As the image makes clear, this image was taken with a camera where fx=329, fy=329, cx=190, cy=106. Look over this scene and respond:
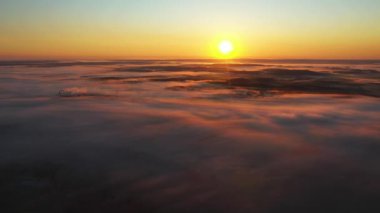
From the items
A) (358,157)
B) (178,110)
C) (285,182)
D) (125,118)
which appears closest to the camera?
(285,182)

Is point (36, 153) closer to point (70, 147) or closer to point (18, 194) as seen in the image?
point (70, 147)

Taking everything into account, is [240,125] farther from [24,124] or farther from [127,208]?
[24,124]

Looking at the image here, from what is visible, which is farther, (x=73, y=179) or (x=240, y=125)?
(x=240, y=125)

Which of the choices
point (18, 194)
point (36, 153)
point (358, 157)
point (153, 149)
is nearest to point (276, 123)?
A: point (358, 157)

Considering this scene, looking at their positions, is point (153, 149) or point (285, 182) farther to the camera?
point (153, 149)

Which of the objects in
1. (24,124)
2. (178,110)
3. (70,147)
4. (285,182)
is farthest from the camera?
(178,110)

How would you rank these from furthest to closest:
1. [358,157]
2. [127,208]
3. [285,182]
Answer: [358,157]
[285,182]
[127,208]

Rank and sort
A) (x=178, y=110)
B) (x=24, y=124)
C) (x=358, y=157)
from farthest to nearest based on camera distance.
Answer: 1. (x=178, y=110)
2. (x=24, y=124)
3. (x=358, y=157)

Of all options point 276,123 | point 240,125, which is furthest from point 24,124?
point 276,123
